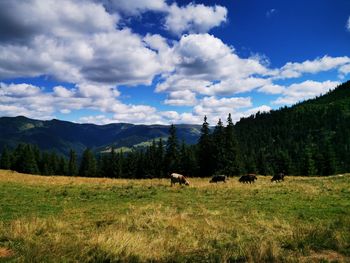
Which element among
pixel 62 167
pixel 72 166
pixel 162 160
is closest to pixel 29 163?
pixel 62 167

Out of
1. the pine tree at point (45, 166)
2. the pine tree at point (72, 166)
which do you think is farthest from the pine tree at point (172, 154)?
the pine tree at point (72, 166)

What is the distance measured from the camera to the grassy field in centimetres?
1095

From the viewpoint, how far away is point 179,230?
15492mm

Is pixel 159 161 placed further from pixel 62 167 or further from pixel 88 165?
pixel 62 167

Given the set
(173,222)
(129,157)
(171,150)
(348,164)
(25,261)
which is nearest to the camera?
(25,261)

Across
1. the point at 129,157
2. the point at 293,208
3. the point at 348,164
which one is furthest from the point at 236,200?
the point at 348,164

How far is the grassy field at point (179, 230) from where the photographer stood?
10945 mm

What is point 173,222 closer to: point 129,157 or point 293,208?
point 293,208

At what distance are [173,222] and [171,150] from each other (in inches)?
3161

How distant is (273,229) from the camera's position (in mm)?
15688

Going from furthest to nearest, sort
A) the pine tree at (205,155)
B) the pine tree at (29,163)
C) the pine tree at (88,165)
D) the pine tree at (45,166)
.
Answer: the pine tree at (45,166)
the pine tree at (88,165)
the pine tree at (29,163)
the pine tree at (205,155)

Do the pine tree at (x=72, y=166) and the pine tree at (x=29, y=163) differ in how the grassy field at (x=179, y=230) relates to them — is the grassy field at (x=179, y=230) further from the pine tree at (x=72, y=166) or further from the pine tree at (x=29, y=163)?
the pine tree at (x=72, y=166)

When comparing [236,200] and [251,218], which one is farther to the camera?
[236,200]

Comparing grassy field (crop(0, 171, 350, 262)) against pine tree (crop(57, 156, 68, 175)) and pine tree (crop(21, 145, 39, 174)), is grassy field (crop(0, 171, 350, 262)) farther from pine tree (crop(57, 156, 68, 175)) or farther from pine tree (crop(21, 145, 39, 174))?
pine tree (crop(57, 156, 68, 175))
